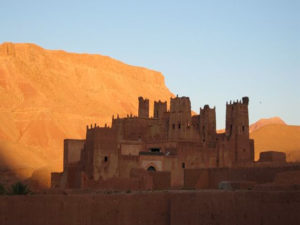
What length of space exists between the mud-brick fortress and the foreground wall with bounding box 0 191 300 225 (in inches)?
470

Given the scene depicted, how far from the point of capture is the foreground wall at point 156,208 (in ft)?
85.9

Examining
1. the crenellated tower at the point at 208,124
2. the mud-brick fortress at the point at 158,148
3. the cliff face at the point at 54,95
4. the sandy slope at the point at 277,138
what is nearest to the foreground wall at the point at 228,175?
the mud-brick fortress at the point at 158,148

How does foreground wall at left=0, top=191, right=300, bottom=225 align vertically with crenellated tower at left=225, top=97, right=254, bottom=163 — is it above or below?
below

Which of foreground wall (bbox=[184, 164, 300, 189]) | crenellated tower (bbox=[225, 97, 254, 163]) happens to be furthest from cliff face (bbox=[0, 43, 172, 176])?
foreground wall (bbox=[184, 164, 300, 189])

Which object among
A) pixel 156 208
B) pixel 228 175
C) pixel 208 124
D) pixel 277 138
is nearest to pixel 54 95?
pixel 277 138

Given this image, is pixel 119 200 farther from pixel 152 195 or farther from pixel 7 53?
pixel 7 53

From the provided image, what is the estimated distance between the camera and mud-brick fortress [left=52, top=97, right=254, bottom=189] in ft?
150

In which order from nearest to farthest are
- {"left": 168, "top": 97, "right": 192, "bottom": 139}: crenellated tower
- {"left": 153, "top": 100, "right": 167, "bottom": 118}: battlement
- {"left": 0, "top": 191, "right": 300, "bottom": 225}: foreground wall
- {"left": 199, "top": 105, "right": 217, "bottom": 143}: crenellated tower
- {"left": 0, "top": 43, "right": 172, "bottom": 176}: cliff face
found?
{"left": 0, "top": 191, "right": 300, "bottom": 225}: foreground wall < {"left": 168, "top": 97, "right": 192, "bottom": 139}: crenellated tower < {"left": 199, "top": 105, "right": 217, "bottom": 143}: crenellated tower < {"left": 153, "top": 100, "right": 167, "bottom": 118}: battlement < {"left": 0, "top": 43, "right": 172, "bottom": 176}: cliff face

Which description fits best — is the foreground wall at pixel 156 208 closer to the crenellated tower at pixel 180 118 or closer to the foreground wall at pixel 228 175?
the foreground wall at pixel 228 175

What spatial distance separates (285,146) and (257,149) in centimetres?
422

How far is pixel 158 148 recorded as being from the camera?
202 ft

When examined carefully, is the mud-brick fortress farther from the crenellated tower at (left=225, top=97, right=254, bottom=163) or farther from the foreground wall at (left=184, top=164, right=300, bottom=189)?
the foreground wall at (left=184, top=164, right=300, bottom=189)

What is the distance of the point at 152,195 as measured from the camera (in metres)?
29.2

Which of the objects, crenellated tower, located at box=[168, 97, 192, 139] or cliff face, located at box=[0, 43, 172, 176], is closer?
crenellated tower, located at box=[168, 97, 192, 139]
